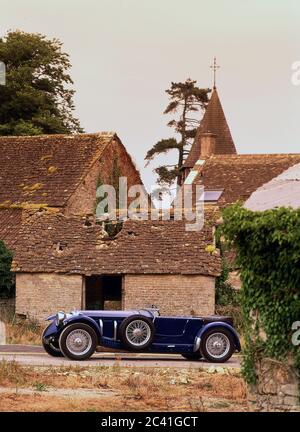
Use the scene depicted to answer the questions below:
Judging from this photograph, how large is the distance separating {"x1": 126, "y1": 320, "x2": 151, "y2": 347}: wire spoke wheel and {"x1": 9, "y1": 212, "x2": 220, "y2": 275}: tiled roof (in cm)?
924

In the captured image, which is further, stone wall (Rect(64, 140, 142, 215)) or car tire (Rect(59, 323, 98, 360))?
stone wall (Rect(64, 140, 142, 215))

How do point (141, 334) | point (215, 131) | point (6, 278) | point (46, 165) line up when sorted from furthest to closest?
point (215, 131), point (46, 165), point (6, 278), point (141, 334)

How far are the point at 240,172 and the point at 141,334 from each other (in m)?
26.4

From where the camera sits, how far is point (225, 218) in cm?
1731

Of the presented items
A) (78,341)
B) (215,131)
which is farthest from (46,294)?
(215,131)

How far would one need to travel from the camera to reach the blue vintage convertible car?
2591 cm

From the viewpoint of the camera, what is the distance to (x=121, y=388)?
20.5 meters

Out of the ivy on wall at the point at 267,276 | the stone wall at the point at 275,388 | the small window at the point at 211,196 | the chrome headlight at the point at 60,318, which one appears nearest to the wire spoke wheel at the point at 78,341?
the chrome headlight at the point at 60,318

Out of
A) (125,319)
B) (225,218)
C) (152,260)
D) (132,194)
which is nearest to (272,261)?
(225,218)

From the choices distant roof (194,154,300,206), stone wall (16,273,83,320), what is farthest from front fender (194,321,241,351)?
distant roof (194,154,300,206)

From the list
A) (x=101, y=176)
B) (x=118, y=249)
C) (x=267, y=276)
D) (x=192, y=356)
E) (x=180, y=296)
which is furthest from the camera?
(x=101, y=176)

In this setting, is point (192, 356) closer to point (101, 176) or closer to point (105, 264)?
point (105, 264)

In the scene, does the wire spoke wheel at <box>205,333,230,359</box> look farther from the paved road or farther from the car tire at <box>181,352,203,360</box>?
the car tire at <box>181,352,203,360</box>
